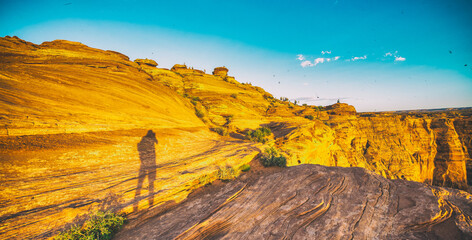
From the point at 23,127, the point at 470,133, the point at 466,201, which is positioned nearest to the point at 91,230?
the point at 23,127

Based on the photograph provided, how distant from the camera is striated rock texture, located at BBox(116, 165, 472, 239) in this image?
467 centimetres

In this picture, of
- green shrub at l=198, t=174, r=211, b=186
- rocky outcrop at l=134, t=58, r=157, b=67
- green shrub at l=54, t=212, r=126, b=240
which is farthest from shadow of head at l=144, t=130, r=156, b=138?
rocky outcrop at l=134, t=58, r=157, b=67

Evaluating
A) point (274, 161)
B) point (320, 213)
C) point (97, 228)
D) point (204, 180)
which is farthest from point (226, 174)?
point (97, 228)

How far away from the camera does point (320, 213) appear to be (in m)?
5.66

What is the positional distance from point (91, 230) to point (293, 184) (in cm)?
758

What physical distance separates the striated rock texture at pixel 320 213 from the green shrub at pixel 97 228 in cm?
32

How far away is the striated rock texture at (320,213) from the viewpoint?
4668 mm

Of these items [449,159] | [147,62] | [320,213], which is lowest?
[449,159]

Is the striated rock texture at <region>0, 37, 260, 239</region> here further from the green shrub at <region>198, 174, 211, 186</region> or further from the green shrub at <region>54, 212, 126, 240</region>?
the green shrub at <region>54, 212, 126, 240</region>

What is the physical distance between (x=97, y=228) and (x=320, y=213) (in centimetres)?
699

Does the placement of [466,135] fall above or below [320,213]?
below

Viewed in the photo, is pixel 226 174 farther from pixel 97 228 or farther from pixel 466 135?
pixel 466 135

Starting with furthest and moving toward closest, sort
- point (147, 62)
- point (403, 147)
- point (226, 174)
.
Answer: point (147, 62), point (403, 147), point (226, 174)

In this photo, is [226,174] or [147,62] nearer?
[226,174]
